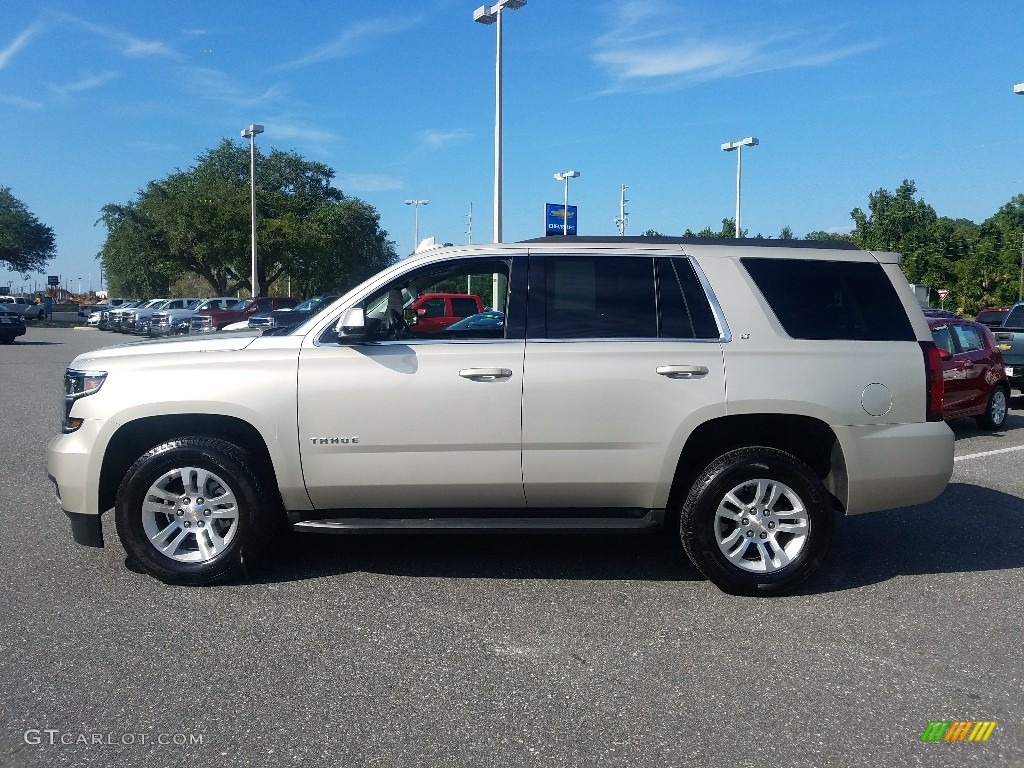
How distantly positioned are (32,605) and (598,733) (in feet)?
10.2

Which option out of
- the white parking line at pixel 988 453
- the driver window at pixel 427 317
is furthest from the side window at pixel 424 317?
the white parking line at pixel 988 453

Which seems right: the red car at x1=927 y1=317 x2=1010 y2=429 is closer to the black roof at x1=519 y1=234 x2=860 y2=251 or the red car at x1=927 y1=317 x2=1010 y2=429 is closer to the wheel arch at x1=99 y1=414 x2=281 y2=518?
the black roof at x1=519 y1=234 x2=860 y2=251

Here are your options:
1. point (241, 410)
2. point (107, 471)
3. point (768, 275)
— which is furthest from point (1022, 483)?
point (107, 471)

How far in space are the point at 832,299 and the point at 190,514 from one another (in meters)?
3.78

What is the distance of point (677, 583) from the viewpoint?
544cm

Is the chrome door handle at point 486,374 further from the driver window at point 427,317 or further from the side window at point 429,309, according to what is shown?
A: the side window at point 429,309

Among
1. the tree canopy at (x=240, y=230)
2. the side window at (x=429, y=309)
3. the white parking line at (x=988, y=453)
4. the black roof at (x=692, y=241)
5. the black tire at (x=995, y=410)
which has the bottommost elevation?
the white parking line at (x=988, y=453)

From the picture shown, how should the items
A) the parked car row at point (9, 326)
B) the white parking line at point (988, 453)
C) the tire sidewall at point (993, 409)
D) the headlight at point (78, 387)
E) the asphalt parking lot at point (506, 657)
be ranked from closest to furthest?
the asphalt parking lot at point (506, 657) < the headlight at point (78, 387) < the white parking line at point (988, 453) < the tire sidewall at point (993, 409) < the parked car row at point (9, 326)

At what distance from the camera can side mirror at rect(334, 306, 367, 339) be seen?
4.99 meters

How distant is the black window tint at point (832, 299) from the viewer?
5.33 m

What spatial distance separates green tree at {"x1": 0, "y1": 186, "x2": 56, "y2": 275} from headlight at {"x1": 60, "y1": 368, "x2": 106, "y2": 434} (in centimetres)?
7266

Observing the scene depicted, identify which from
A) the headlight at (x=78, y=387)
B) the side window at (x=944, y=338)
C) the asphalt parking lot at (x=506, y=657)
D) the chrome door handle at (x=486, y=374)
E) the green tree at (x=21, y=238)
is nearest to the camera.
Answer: the asphalt parking lot at (x=506, y=657)

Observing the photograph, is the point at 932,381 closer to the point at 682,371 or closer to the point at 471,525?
the point at 682,371

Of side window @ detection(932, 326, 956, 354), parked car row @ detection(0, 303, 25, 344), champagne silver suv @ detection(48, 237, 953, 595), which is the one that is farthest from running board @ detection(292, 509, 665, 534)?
parked car row @ detection(0, 303, 25, 344)
